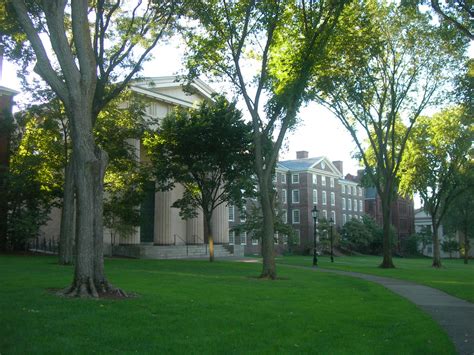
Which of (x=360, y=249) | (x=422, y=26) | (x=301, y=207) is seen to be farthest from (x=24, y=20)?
(x=360, y=249)

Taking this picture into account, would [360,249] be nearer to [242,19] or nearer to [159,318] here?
[242,19]

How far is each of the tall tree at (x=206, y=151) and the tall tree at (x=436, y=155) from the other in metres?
13.5

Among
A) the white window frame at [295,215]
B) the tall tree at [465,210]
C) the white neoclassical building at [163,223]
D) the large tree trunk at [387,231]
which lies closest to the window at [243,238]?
the white window frame at [295,215]

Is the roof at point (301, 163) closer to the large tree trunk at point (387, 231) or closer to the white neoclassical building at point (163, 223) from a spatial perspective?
the white neoclassical building at point (163, 223)

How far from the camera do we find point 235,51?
20266mm

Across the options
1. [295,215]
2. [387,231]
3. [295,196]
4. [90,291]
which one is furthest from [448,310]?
[295,196]

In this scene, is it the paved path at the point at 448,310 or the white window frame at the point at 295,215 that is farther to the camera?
the white window frame at the point at 295,215

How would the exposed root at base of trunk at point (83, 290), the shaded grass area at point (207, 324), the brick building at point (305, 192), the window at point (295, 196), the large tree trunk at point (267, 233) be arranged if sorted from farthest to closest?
the window at point (295, 196) → the brick building at point (305, 192) → the large tree trunk at point (267, 233) → the exposed root at base of trunk at point (83, 290) → the shaded grass area at point (207, 324)

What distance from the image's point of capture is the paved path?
8523mm

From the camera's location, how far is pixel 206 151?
29.3 meters

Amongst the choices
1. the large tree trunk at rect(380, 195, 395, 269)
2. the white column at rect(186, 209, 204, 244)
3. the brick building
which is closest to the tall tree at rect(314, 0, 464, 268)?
the large tree trunk at rect(380, 195, 395, 269)

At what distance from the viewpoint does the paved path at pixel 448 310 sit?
8523 millimetres

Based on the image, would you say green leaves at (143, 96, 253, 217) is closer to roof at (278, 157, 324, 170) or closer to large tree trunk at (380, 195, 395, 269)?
large tree trunk at (380, 195, 395, 269)

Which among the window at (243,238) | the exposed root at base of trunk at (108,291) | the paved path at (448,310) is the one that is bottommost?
the paved path at (448,310)
